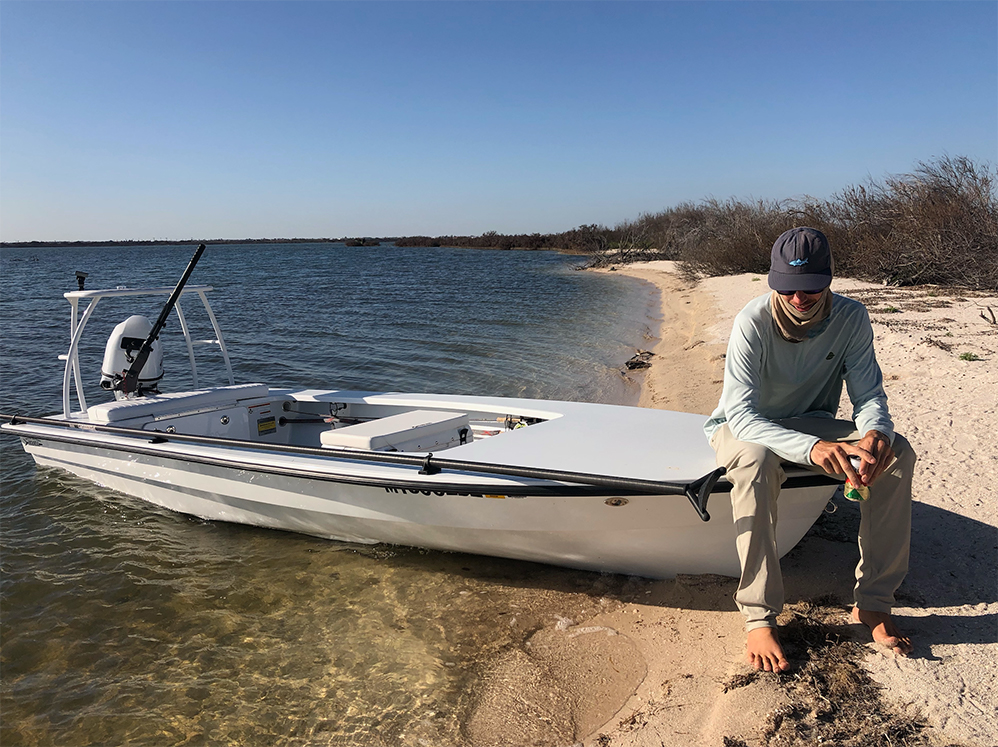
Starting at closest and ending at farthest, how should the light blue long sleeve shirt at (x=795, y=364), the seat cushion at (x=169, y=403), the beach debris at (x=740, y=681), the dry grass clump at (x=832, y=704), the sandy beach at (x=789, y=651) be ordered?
1. the dry grass clump at (x=832, y=704)
2. the sandy beach at (x=789, y=651)
3. the beach debris at (x=740, y=681)
4. the light blue long sleeve shirt at (x=795, y=364)
5. the seat cushion at (x=169, y=403)

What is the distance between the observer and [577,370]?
478 inches

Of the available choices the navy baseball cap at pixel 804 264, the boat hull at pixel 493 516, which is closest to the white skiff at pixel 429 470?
the boat hull at pixel 493 516

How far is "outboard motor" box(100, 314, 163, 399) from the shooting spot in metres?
6.44

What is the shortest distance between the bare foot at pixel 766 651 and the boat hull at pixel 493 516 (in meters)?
0.69

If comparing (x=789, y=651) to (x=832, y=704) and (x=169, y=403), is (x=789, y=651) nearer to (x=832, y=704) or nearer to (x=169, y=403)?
(x=832, y=704)

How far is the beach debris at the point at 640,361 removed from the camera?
1211 centimetres

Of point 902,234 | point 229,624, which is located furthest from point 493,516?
point 902,234

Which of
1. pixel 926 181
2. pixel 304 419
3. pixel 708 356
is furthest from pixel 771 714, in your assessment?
pixel 926 181

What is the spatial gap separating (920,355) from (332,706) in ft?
25.9

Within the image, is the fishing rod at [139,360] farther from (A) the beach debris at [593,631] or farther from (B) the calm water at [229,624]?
(A) the beach debris at [593,631]

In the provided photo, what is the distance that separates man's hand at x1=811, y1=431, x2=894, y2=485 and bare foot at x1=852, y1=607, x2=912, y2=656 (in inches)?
30.1

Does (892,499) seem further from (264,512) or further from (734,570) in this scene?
(264,512)

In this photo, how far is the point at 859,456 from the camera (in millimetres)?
2859

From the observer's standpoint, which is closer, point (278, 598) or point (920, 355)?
point (278, 598)
